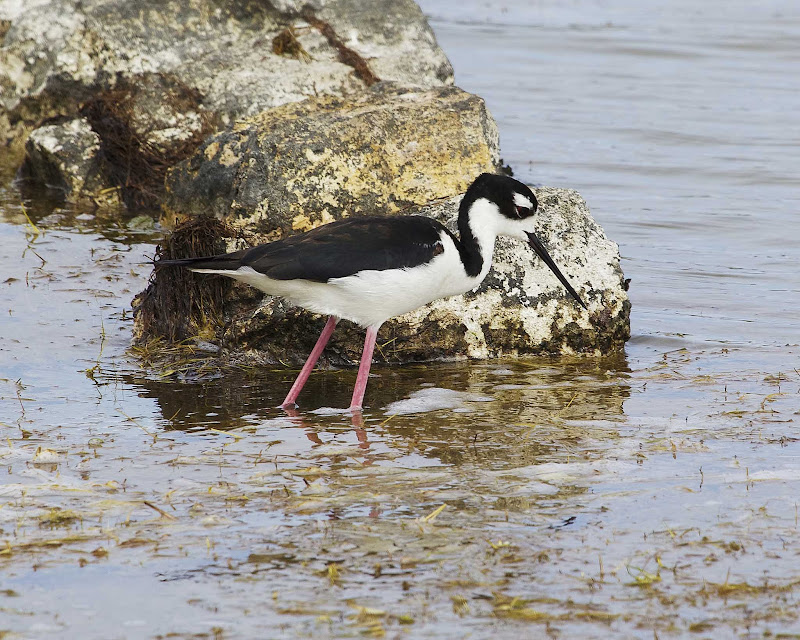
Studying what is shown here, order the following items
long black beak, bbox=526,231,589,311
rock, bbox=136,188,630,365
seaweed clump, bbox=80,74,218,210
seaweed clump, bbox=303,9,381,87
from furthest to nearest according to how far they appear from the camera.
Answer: seaweed clump, bbox=303,9,381,87 → seaweed clump, bbox=80,74,218,210 → rock, bbox=136,188,630,365 → long black beak, bbox=526,231,589,311

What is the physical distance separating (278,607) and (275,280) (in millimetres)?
2563

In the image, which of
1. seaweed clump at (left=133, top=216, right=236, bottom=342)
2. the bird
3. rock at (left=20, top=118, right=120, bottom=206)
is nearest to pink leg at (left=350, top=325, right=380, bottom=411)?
the bird

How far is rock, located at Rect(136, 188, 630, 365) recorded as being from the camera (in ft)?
24.2

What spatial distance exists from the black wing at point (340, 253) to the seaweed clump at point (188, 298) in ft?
4.02

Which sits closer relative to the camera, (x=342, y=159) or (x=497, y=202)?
(x=497, y=202)

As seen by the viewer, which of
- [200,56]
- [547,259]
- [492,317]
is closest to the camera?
[547,259]

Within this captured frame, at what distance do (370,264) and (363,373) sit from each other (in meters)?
0.66

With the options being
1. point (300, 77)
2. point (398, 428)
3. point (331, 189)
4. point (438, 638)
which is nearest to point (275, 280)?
point (398, 428)

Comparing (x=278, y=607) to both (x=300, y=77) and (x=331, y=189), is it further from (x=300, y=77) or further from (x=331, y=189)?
(x=300, y=77)

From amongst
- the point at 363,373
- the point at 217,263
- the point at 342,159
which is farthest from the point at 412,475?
the point at 342,159

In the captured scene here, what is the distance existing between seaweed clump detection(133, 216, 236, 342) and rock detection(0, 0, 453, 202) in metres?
3.79

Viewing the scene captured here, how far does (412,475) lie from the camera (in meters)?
5.38

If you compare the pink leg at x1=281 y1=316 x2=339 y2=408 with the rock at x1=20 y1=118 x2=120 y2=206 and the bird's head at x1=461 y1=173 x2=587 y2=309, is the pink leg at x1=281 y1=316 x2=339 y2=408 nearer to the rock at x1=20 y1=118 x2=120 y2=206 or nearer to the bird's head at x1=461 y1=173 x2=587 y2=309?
the bird's head at x1=461 y1=173 x2=587 y2=309

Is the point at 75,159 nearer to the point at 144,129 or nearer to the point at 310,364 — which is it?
the point at 144,129
